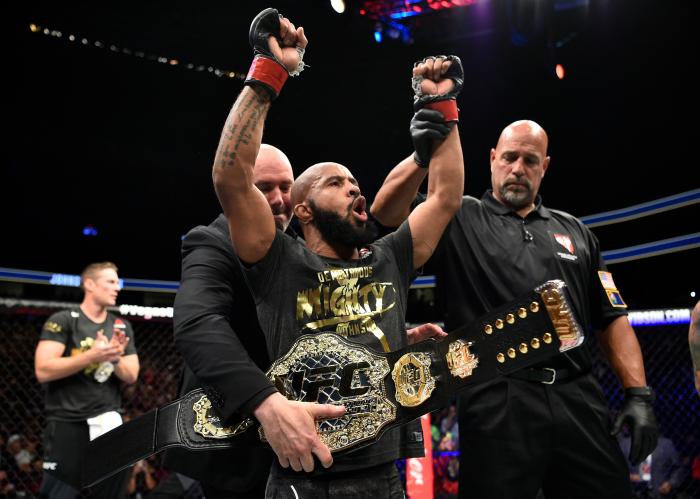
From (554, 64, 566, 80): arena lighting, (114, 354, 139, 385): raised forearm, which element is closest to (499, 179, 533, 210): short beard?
(114, 354, 139, 385): raised forearm

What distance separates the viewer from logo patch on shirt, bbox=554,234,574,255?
6.70 ft

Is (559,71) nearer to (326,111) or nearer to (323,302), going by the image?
(326,111)

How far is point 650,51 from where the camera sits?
18.3ft

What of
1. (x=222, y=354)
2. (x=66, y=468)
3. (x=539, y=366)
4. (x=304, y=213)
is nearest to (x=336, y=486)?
(x=222, y=354)

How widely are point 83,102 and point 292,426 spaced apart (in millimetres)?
6475

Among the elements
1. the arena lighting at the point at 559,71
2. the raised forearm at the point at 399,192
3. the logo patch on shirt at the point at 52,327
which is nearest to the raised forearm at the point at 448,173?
the raised forearm at the point at 399,192

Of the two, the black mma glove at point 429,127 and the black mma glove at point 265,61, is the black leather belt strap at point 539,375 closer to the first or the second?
the black mma glove at point 429,127

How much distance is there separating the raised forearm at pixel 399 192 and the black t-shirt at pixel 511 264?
0.23m

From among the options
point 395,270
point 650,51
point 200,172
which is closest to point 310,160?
point 200,172

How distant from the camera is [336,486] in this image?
128 centimetres

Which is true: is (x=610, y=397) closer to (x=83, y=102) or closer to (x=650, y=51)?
(x=650, y=51)

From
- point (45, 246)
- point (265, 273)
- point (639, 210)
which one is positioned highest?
point (45, 246)

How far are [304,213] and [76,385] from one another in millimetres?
2084

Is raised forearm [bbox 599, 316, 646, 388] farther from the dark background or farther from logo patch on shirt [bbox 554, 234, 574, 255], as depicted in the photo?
the dark background
